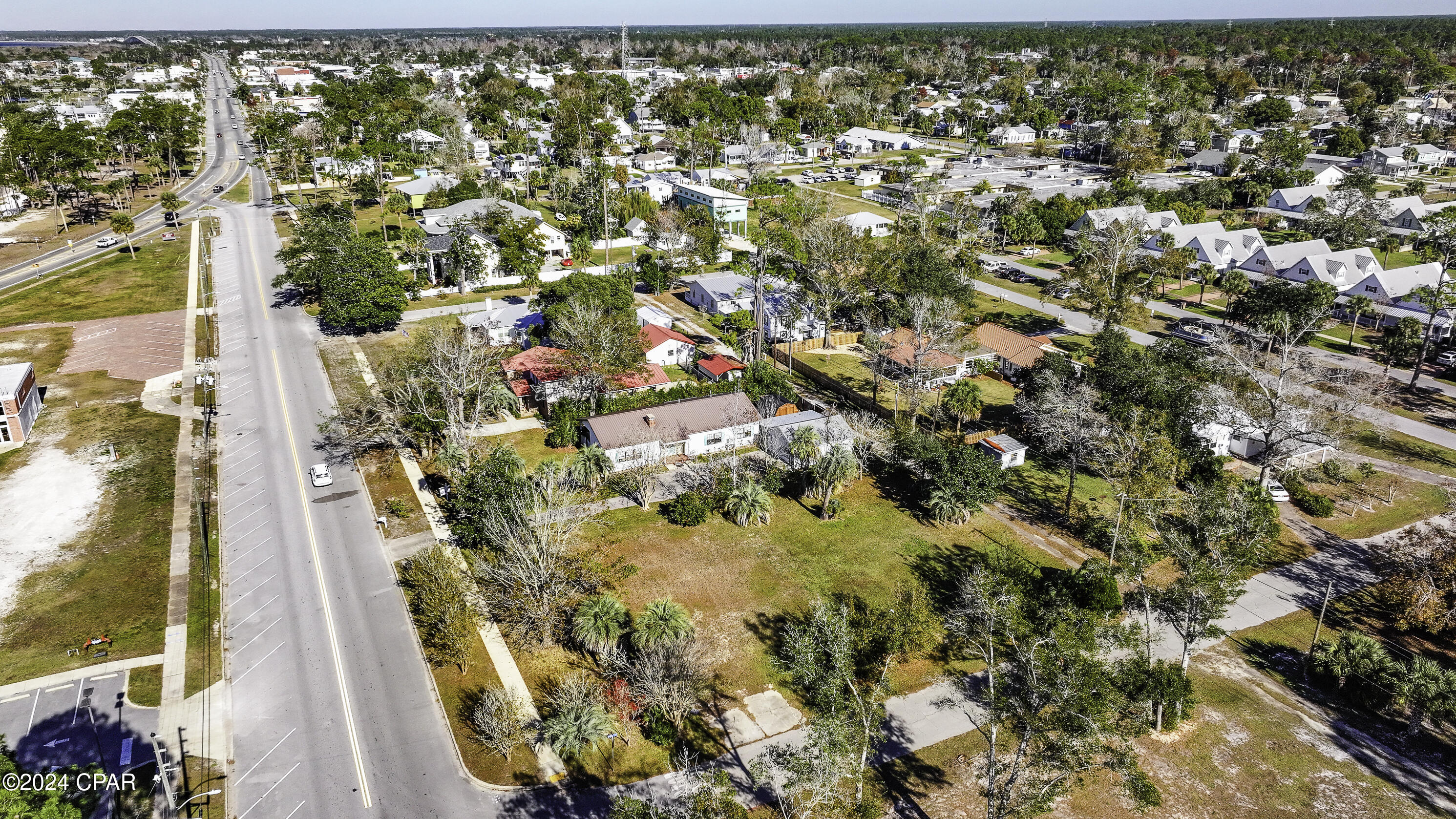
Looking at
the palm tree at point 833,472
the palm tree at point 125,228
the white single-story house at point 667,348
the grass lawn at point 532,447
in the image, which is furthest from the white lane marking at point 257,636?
the palm tree at point 125,228

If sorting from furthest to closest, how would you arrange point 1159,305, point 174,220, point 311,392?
1. point 174,220
2. point 1159,305
3. point 311,392

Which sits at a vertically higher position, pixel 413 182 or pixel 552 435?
pixel 413 182

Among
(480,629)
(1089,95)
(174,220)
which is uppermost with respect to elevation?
(1089,95)

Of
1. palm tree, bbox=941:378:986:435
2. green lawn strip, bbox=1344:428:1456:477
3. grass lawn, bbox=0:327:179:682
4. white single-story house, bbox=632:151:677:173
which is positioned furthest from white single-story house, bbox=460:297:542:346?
white single-story house, bbox=632:151:677:173

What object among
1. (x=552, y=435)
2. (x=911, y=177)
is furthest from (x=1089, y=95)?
(x=552, y=435)

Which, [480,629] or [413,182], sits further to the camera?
[413,182]

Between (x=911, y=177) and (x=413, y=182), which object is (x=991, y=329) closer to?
(x=911, y=177)

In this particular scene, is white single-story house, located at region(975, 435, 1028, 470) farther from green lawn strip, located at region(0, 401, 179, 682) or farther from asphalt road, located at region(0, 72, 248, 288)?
asphalt road, located at region(0, 72, 248, 288)
